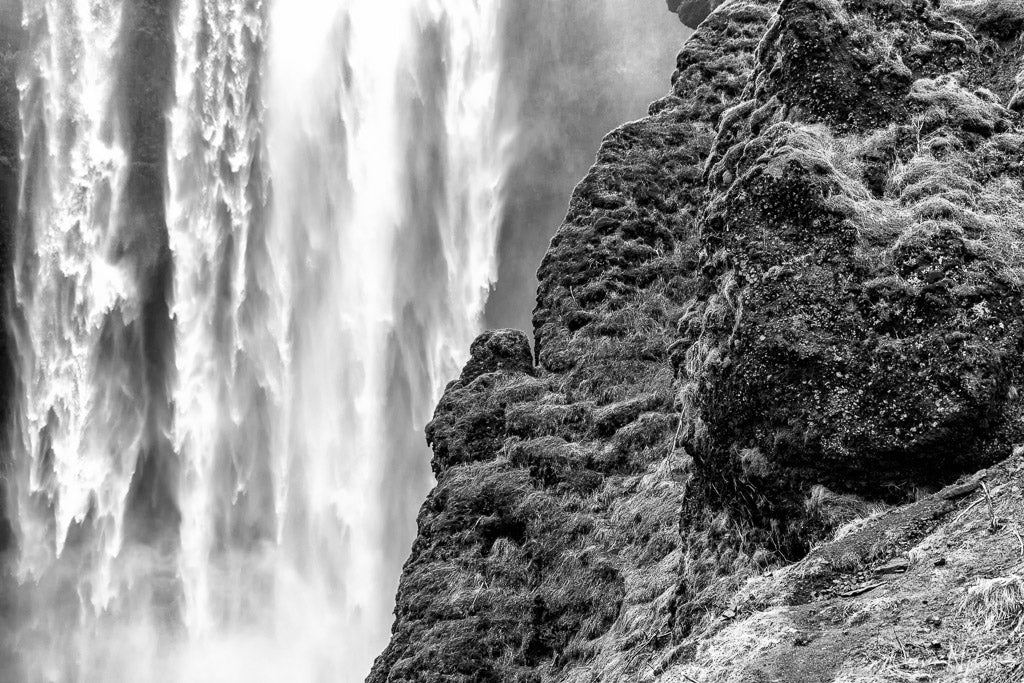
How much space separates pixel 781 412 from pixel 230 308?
36.9 meters

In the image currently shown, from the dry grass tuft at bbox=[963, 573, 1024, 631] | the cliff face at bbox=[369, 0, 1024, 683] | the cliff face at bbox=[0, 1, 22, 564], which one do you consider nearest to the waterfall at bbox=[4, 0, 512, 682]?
the cliff face at bbox=[0, 1, 22, 564]

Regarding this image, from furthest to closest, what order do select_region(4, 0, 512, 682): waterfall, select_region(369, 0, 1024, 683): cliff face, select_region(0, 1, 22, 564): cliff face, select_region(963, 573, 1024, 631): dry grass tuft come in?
select_region(0, 1, 22, 564): cliff face
select_region(4, 0, 512, 682): waterfall
select_region(369, 0, 1024, 683): cliff face
select_region(963, 573, 1024, 631): dry grass tuft

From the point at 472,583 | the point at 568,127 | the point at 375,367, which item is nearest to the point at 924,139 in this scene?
the point at 472,583

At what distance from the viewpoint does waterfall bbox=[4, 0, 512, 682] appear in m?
38.6

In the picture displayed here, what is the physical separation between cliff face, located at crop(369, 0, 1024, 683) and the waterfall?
86.0 feet

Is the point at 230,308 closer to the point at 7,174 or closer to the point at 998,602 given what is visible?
the point at 7,174

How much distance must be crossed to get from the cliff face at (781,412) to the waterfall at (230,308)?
2621 cm

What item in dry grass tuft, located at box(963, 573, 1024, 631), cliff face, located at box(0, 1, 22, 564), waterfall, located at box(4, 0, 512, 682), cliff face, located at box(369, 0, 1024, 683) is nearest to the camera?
dry grass tuft, located at box(963, 573, 1024, 631)

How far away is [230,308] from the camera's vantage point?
41.1 metres

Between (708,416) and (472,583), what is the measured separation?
4.15 m

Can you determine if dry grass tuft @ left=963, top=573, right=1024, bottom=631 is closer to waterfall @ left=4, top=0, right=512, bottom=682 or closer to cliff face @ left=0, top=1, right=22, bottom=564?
waterfall @ left=4, top=0, right=512, bottom=682

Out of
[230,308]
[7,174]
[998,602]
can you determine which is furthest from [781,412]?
[7,174]

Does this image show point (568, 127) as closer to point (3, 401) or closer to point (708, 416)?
point (3, 401)

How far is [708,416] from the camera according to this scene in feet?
24.0
